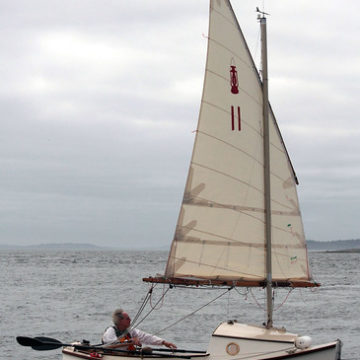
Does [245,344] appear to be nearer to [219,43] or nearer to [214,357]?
[214,357]

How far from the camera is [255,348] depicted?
1777 cm

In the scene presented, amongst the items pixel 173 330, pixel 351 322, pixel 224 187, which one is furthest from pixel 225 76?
pixel 351 322

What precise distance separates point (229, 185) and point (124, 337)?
4.52 metres

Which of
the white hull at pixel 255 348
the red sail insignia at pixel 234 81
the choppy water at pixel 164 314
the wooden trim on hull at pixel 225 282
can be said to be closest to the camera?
the white hull at pixel 255 348

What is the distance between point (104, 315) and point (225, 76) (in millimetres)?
26280

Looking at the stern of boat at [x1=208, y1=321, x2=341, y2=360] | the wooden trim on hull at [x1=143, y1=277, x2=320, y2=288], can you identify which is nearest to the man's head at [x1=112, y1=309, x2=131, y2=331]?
the wooden trim on hull at [x1=143, y1=277, x2=320, y2=288]

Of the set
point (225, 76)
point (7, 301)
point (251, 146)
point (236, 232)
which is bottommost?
point (7, 301)

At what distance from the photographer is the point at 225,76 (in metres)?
19.8

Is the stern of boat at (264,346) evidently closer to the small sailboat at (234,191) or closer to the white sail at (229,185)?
the small sailboat at (234,191)

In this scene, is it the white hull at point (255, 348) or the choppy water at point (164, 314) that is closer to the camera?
the white hull at point (255, 348)

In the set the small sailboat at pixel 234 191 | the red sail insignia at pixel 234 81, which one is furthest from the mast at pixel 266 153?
the red sail insignia at pixel 234 81

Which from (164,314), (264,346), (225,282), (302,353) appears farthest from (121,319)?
(164,314)

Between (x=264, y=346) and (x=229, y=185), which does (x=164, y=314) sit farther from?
(x=264, y=346)

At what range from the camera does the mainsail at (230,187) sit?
63.7 ft
